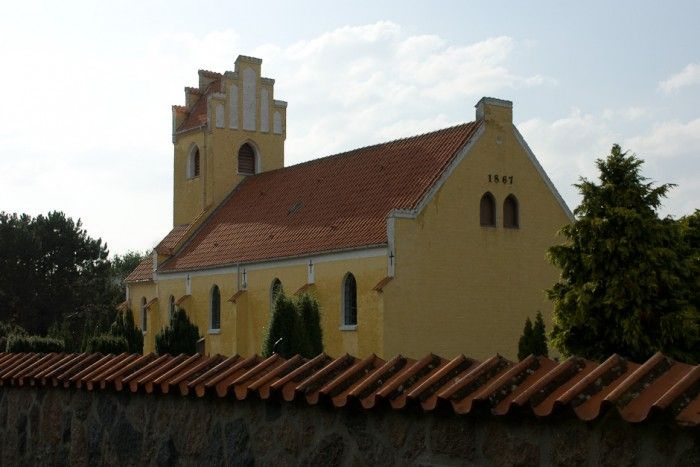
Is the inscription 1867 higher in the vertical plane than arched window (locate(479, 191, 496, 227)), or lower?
higher

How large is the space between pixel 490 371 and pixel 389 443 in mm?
661

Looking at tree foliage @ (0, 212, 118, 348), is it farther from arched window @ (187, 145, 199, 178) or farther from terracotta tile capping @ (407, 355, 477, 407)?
terracotta tile capping @ (407, 355, 477, 407)

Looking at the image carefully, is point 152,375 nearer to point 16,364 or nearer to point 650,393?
point 16,364

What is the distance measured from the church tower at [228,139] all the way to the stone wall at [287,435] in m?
36.1

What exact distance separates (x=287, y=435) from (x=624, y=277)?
18.5 m

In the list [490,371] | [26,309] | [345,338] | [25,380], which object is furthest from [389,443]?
[26,309]

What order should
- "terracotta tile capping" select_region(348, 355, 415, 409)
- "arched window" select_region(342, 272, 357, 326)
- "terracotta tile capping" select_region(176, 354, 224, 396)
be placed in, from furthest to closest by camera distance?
"arched window" select_region(342, 272, 357, 326) < "terracotta tile capping" select_region(176, 354, 224, 396) < "terracotta tile capping" select_region(348, 355, 415, 409)

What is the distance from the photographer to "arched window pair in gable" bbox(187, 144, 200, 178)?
153ft

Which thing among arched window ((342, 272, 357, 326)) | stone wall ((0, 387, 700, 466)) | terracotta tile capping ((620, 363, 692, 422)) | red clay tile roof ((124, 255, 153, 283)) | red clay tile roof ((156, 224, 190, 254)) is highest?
red clay tile roof ((156, 224, 190, 254))

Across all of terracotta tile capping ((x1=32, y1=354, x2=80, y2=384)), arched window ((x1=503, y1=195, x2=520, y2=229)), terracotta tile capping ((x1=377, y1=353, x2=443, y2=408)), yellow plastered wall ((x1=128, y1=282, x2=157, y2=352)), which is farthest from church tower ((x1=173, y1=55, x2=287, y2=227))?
terracotta tile capping ((x1=377, y1=353, x2=443, y2=408))

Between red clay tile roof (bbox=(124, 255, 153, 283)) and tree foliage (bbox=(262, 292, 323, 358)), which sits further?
red clay tile roof (bbox=(124, 255, 153, 283))

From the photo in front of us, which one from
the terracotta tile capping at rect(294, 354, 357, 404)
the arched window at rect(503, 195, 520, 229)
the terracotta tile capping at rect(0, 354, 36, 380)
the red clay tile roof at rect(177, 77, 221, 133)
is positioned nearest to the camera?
the terracotta tile capping at rect(294, 354, 357, 404)

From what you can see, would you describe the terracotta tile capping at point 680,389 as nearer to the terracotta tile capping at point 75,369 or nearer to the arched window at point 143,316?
the terracotta tile capping at point 75,369

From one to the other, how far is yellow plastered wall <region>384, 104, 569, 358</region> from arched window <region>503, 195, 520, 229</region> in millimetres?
189
